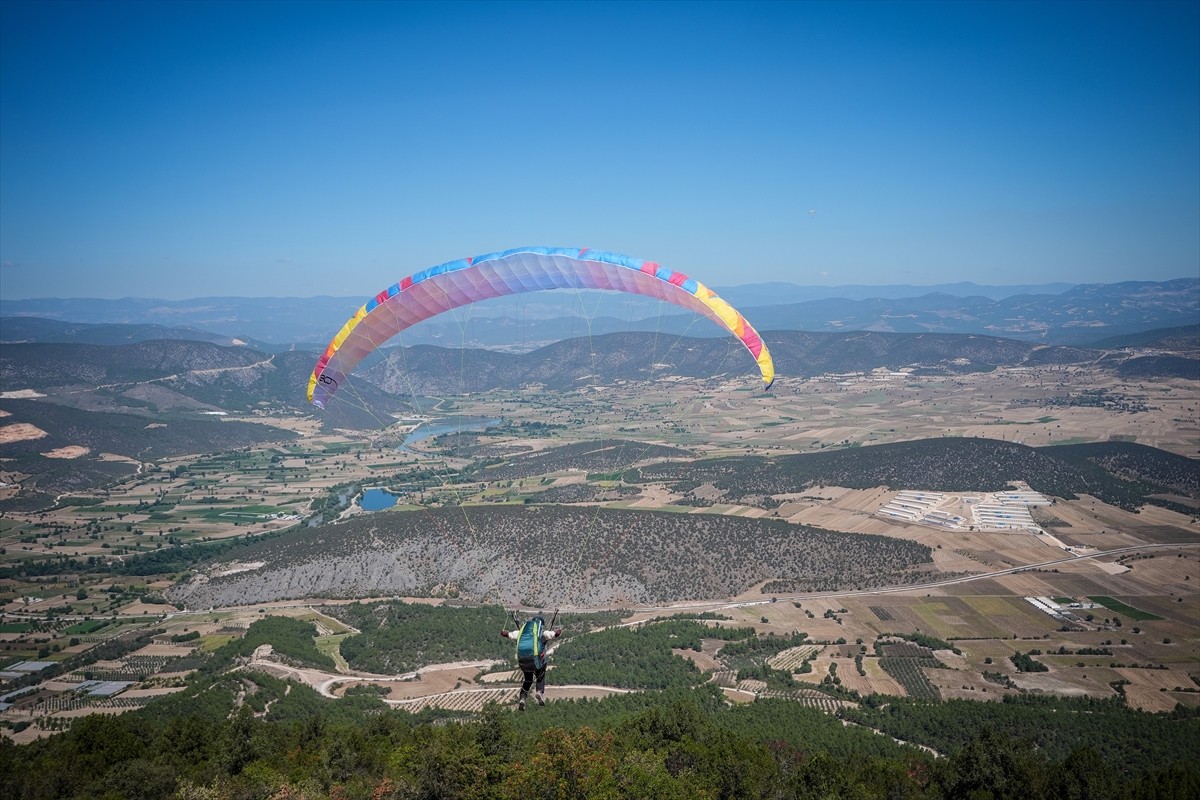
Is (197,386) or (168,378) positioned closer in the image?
(168,378)

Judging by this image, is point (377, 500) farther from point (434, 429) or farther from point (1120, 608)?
point (1120, 608)

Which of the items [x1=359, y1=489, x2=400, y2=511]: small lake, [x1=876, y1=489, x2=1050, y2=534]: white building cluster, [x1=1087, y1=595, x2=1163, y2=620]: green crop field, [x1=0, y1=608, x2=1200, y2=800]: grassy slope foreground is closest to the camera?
[x1=0, y1=608, x2=1200, y2=800]: grassy slope foreground

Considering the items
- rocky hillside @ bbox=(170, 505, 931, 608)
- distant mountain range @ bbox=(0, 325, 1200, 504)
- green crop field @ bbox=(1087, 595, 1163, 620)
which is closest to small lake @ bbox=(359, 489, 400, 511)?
distant mountain range @ bbox=(0, 325, 1200, 504)

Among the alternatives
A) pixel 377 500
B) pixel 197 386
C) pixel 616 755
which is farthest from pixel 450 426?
pixel 616 755

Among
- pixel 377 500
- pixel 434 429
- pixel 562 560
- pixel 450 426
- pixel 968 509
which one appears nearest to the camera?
pixel 562 560

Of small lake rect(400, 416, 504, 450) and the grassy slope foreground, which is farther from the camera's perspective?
small lake rect(400, 416, 504, 450)

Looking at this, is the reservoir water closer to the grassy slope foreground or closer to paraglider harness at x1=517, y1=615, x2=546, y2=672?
the grassy slope foreground
